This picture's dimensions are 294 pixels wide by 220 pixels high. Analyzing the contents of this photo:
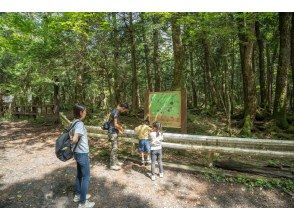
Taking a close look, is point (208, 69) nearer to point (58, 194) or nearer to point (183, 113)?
point (183, 113)

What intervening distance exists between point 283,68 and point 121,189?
9690 millimetres

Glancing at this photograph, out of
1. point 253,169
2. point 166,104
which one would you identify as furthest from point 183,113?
point 253,169

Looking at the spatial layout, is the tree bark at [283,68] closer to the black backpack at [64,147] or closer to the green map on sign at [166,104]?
the green map on sign at [166,104]

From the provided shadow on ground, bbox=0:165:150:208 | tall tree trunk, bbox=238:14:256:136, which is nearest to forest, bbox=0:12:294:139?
tall tree trunk, bbox=238:14:256:136

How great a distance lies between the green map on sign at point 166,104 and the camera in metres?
8.92

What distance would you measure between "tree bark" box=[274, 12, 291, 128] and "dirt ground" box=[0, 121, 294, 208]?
24.3 ft

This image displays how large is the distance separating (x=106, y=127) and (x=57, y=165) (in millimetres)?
2168

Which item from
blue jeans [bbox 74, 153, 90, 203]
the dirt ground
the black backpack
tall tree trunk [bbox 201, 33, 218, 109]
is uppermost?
tall tree trunk [bbox 201, 33, 218, 109]

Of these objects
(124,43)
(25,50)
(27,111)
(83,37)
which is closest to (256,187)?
(83,37)

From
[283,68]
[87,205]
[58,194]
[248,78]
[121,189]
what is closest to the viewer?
[87,205]

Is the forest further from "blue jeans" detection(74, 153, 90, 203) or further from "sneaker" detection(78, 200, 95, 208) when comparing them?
"sneaker" detection(78, 200, 95, 208)

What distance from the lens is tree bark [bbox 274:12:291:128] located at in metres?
12.5

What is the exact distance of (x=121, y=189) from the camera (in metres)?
6.88

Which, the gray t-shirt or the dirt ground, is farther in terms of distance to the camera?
the dirt ground
